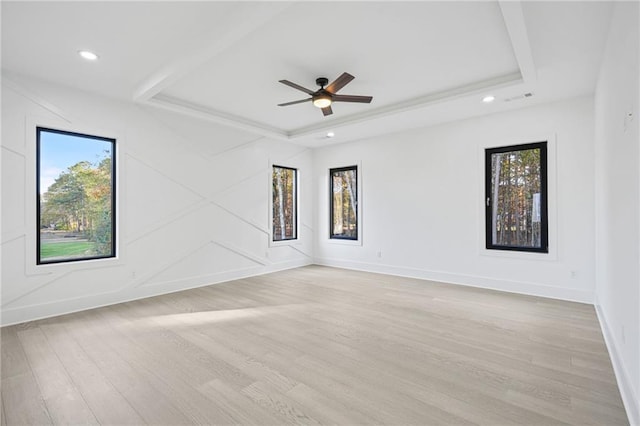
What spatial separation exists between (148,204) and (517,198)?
545 cm

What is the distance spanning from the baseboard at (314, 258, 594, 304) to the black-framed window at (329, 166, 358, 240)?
654 mm

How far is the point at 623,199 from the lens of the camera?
2166 millimetres

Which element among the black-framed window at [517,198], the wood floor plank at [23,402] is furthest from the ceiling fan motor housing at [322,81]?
the wood floor plank at [23,402]

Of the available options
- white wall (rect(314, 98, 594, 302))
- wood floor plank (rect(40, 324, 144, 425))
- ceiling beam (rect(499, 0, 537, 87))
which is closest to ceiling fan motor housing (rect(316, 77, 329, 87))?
ceiling beam (rect(499, 0, 537, 87))

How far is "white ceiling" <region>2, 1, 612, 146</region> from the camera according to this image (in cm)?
243

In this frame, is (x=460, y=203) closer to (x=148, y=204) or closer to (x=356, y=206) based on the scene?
(x=356, y=206)

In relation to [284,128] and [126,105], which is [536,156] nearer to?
[284,128]

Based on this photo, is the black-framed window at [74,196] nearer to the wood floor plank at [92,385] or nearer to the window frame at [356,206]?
the wood floor plank at [92,385]

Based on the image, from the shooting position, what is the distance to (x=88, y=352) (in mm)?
2678

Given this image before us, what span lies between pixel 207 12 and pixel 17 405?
3044mm

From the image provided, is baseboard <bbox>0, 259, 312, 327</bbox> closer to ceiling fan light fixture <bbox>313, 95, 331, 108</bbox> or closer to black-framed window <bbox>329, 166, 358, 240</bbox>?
black-framed window <bbox>329, 166, 358, 240</bbox>

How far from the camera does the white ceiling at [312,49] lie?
7.96 ft

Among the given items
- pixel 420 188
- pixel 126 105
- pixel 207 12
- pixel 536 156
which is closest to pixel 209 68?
pixel 207 12

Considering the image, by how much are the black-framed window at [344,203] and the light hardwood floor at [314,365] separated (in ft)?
9.05
